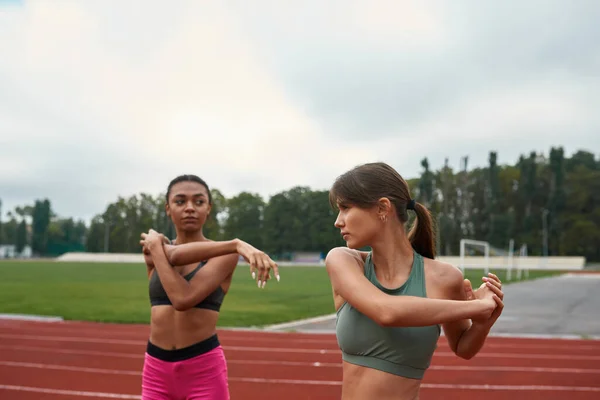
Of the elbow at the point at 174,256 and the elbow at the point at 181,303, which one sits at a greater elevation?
the elbow at the point at 174,256

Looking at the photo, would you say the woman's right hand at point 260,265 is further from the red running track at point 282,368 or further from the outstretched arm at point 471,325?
the red running track at point 282,368

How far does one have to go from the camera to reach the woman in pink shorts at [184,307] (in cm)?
263

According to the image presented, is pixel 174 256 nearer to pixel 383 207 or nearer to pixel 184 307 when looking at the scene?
pixel 184 307

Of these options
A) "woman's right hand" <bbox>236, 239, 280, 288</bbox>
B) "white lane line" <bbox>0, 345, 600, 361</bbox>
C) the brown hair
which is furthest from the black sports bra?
"white lane line" <bbox>0, 345, 600, 361</bbox>

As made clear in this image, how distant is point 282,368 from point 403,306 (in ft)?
20.5

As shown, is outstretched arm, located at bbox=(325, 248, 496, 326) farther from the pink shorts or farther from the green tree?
the green tree

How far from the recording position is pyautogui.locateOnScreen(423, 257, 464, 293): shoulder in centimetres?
180

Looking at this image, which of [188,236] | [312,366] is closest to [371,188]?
[188,236]

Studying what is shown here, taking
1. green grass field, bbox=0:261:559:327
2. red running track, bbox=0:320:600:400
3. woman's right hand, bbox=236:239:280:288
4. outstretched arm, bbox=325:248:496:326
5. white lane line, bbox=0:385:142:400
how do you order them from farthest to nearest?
green grass field, bbox=0:261:559:327 → red running track, bbox=0:320:600:400 → white lane line, bbox=0:385:142:400 → woman's right hand, bbox=236:239:280:288 → outstretched arm, bbox=325:248:496:326

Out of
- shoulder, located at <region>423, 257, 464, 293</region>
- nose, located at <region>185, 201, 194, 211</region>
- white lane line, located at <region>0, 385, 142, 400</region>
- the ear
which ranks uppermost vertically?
nose, located at <region>185, 201, 194, 211</region>

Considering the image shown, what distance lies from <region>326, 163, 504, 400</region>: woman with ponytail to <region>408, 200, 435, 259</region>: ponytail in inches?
2.7

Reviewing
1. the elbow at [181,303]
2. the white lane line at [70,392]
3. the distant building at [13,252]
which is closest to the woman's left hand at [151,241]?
the elbow at [181,303]

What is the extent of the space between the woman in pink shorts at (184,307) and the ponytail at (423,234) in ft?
3.01

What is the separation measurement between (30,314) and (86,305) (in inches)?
86.1
